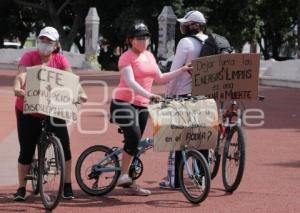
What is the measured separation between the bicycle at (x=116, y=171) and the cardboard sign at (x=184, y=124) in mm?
136

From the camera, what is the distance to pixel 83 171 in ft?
25.0

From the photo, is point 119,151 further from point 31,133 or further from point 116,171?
point 31,133

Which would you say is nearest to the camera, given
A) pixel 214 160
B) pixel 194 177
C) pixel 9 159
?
pixel 194 177

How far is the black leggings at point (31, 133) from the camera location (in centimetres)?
697

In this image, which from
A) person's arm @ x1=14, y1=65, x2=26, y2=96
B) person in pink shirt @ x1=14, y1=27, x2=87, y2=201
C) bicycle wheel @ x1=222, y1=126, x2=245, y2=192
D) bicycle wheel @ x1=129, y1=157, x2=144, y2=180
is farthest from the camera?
bicycle wheel @ x1=129, y1=157, x2=144, y2=180

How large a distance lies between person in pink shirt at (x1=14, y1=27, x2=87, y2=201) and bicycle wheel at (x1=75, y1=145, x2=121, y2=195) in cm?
39

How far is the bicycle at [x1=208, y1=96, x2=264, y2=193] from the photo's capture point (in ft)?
24.6

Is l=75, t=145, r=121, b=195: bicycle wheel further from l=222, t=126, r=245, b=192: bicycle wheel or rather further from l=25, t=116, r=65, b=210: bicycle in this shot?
l=222, t=126, r=245, b=192: bicycle wheel

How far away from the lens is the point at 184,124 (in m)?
7.21

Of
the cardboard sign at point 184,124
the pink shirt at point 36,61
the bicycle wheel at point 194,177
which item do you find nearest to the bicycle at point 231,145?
the cardboard sign at point 184,124

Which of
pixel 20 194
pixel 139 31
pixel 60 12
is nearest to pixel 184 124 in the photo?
pixel 139 31

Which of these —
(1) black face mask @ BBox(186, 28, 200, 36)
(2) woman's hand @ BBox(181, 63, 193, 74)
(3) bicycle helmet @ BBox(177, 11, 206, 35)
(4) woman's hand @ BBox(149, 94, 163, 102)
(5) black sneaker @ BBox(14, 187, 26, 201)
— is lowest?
(5) black sneaker @ BBox(14, 187, 26, 201)

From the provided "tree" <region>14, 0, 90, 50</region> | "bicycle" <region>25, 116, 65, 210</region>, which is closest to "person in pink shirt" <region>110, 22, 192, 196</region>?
"bicycle" <region>25, 116, 65, 210</region>

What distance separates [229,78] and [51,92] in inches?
76.8
